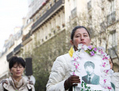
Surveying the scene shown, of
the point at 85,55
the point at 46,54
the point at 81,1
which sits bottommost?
the point at 85,55

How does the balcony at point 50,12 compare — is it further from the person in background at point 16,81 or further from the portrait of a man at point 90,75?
the portrait of a man at point 90,75

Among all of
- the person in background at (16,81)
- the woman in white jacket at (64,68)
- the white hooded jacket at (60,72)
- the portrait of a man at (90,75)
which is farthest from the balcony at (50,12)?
the portrait of a man at (90,75)

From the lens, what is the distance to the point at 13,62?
7191 millimetres

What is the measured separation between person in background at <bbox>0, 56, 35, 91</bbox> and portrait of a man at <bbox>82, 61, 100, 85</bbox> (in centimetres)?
283

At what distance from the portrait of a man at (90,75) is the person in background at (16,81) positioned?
2.83 metres

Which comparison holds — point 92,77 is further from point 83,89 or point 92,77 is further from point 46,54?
point 46,54

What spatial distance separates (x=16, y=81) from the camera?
7188 millimetres

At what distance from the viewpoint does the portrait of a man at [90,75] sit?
172 inches

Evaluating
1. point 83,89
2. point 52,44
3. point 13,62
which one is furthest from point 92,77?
point 52,44

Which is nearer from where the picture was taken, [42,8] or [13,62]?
[13,62]

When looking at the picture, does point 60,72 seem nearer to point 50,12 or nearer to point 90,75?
point 90,75

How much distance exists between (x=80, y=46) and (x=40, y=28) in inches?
2433

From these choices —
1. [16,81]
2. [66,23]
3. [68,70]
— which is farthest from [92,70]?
[66,23]

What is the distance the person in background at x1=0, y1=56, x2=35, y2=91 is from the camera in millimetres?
7137
